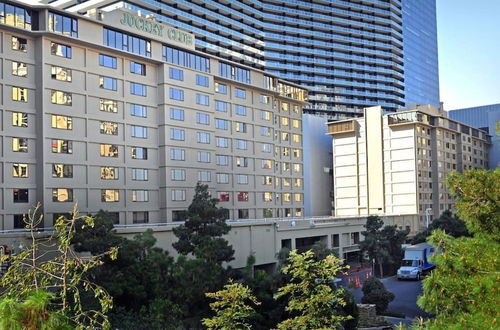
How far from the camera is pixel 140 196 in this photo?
5862 cm

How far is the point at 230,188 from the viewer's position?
237 ft

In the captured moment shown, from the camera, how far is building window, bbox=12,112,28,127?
1887 inches

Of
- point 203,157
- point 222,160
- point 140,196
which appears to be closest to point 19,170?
point 140,196

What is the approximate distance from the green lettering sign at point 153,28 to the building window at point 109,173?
16047 millimetres

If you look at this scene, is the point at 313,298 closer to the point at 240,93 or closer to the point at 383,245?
the point at 383,245

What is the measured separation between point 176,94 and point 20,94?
741 inches

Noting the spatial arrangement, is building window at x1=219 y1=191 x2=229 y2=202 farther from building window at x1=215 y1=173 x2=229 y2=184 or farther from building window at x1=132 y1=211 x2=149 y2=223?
building window at x1=132 y1=211 x2=149 y2=223

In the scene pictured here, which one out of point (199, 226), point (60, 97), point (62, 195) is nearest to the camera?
point (199, 226)

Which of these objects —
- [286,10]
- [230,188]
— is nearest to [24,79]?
A: [230,188]

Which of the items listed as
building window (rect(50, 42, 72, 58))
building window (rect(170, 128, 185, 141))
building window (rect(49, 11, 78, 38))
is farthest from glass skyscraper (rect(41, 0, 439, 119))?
building window (rect(50, 42, 72, 58))

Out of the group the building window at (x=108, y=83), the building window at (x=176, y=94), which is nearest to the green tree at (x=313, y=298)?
the building window at (x=108, y=83)

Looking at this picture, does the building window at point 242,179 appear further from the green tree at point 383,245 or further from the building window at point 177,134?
the green tree at point 383,245

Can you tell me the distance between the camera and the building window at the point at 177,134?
61650mm

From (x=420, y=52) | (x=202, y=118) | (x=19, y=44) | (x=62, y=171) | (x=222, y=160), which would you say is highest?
(x=420, y=52)
